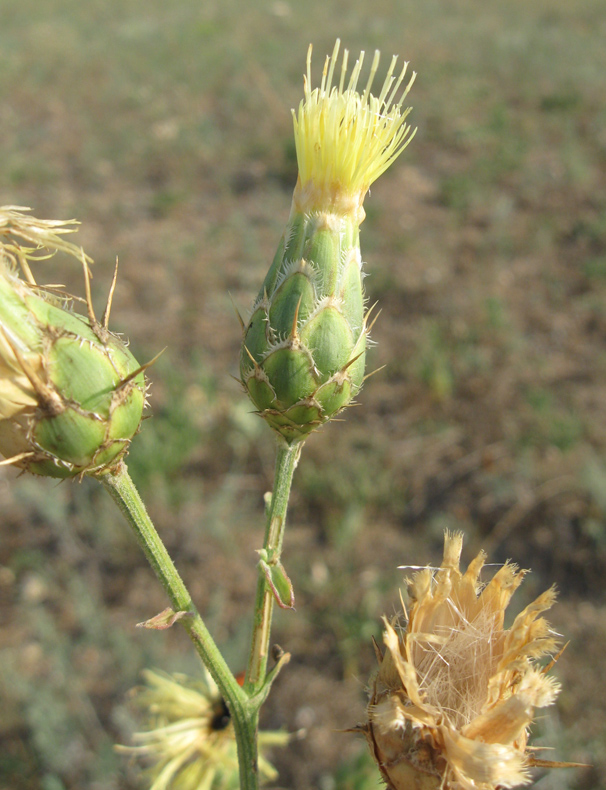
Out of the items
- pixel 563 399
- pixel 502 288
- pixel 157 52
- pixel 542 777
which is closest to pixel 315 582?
pixel 542 777

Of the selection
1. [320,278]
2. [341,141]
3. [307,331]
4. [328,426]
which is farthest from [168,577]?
[328,426]

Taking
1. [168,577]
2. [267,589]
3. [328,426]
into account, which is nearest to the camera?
[168,577]

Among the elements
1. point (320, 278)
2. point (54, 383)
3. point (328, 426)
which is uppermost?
point (320, 278)

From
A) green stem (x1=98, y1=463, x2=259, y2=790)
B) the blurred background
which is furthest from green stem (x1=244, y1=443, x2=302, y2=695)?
the blurred background

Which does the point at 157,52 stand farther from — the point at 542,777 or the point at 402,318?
the point at 542,777

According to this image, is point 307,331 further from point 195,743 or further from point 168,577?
point 195,743
